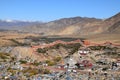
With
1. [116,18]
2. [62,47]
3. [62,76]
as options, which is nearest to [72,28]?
[116,18]

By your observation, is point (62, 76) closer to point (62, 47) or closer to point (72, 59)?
point (72, 59)

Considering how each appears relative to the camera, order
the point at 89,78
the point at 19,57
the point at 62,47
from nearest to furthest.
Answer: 1. the point at 89,78
2. the point at 19,57
3. the point at 62,47

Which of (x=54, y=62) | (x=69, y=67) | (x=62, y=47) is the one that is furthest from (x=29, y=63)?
(x=62, y=47)

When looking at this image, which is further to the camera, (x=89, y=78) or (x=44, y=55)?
(x=44, y=55)

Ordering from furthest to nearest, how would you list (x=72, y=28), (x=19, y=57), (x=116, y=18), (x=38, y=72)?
1. (x=72, y=28)
2. (x=116, y=18)
3. (x=19, y=57)
4. (x=38, y=72)

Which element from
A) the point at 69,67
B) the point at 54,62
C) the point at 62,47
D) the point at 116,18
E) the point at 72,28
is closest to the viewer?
the point at 69,67

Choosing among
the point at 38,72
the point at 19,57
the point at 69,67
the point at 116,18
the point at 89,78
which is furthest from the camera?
the point at 116,18

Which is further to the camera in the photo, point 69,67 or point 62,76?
point 69,67

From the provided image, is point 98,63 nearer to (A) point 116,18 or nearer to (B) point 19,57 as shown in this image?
(B) point 19,57
